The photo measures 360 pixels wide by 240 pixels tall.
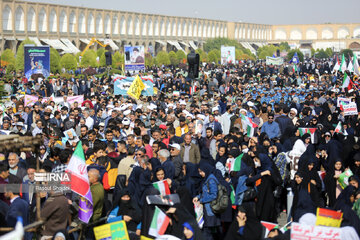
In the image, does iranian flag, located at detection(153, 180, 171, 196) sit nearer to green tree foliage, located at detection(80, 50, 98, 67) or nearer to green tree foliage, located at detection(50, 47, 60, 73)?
green tree foliage, located at detection(50, 47, 60, 73)

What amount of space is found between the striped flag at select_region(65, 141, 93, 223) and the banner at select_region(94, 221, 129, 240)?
553mm

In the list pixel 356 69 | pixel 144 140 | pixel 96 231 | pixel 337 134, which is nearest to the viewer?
pixel 96 231

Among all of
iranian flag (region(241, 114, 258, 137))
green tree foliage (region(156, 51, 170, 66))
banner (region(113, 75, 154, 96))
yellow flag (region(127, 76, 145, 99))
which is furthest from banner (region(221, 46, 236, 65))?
iranian flag (region(241, 114, 258, 137))

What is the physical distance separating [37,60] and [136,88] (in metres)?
7.22

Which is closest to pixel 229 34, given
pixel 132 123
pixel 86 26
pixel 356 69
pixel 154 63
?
pixel 86 26

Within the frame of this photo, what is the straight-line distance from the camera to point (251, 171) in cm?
794

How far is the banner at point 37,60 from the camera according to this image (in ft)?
74.5

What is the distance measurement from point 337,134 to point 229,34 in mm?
81813

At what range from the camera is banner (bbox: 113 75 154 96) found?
18.2 metres

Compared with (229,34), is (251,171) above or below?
below

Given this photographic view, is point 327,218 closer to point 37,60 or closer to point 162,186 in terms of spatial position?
point 162,186

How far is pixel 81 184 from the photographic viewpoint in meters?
6.55

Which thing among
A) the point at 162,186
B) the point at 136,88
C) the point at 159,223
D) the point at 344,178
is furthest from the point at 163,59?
the point at 159,223

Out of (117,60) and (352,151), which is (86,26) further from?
(352,151)
